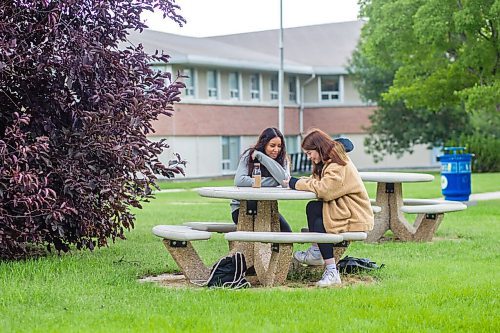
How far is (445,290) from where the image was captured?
8125 mm

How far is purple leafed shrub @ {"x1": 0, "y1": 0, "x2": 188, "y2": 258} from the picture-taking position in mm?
9891

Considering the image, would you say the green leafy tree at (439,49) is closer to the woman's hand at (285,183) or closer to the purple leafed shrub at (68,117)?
the purple leafed shrub at (68,117)

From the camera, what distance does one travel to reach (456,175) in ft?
62.0

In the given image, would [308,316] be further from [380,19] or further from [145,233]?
[380,19]

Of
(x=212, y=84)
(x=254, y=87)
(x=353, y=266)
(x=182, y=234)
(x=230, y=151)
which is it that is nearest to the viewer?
(x=182, y=234)

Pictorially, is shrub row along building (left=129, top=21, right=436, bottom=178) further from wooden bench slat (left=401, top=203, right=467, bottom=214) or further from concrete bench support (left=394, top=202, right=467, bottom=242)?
wooden bench slat (left=401, top=203, right=467, bottom=214)

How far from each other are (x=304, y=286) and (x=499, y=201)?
524 inches

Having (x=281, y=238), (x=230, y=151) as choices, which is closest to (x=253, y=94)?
(x=230, y=151)

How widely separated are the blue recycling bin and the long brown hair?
10.0 meters

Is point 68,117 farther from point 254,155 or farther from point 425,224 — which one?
point 425,224

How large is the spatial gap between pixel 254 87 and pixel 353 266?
108 feet

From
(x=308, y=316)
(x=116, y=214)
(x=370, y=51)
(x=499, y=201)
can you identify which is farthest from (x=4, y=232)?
(x=370, y=51)

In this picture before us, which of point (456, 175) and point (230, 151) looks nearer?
point (456, 175)

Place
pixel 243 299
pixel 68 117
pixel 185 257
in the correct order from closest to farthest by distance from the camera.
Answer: pixel 243 299 → pixel 185 257 → pixel 68 117
